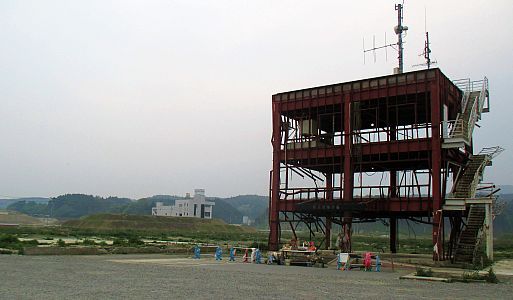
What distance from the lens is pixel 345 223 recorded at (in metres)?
41.7

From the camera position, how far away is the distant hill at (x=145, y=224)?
5581 inches

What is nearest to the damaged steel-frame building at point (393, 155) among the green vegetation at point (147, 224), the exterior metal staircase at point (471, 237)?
the exterior metal staircase at point (471, 237)

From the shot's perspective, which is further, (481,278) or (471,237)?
(471,237)

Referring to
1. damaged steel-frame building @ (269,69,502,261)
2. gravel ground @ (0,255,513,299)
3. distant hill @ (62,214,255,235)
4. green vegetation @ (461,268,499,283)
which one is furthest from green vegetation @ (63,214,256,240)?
gravel ground @ (0,255,513,299)

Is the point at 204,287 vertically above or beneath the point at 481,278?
beneath

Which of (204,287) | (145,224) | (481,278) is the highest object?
(145,224)

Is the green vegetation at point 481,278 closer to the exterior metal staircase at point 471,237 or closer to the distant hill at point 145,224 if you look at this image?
the exterior metal staircase at point 471,237

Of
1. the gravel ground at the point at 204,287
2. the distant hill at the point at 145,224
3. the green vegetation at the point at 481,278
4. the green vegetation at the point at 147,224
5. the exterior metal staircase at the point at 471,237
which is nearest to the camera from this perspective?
the gravel ground at the point at 204,287

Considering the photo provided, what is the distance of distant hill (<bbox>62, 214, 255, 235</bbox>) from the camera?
142 meters

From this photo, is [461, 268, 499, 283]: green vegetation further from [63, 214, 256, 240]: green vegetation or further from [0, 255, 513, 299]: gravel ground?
[63, 214, 256, 240]: green vegetation

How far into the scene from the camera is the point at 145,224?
5837 inches

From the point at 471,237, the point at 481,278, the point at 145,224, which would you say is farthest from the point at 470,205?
the point at 145,224

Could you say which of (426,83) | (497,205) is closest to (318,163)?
(426,83)

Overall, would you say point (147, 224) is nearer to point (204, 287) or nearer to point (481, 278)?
point (481, 278)
